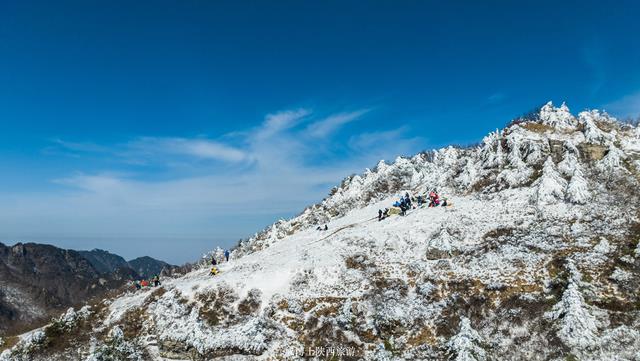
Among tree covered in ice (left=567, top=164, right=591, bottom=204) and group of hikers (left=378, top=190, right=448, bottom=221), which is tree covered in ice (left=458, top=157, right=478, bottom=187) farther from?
tree covered in ice (left=567, top=164, right=591, bottom=204)

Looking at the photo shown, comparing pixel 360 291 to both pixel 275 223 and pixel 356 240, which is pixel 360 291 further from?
pixel 275 223

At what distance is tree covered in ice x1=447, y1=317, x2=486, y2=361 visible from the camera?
35125 mm

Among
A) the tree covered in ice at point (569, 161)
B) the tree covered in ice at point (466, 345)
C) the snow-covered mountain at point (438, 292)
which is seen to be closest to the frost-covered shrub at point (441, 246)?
the snow-covered mountain at point (438, 292)

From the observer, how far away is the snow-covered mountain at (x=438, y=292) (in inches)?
1455

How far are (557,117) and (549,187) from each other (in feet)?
109

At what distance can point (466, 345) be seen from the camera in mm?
36031

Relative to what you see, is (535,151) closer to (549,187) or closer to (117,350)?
(549,187)

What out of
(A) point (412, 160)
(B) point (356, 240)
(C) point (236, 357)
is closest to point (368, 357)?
(C) point (236, 357)

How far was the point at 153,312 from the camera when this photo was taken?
47875 mm

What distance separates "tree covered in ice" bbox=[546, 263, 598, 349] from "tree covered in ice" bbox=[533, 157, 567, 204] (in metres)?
20.5

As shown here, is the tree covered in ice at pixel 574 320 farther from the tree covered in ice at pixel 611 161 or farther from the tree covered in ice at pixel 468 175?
the tree covered in ice at pixel 468 175

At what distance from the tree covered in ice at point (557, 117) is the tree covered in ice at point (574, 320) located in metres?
52.7

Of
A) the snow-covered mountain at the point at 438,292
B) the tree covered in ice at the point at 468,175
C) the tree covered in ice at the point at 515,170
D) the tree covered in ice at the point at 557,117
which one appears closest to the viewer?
the snow-covered mountain at the point at 438,292

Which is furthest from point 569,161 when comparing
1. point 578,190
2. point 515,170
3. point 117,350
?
point 117,350
